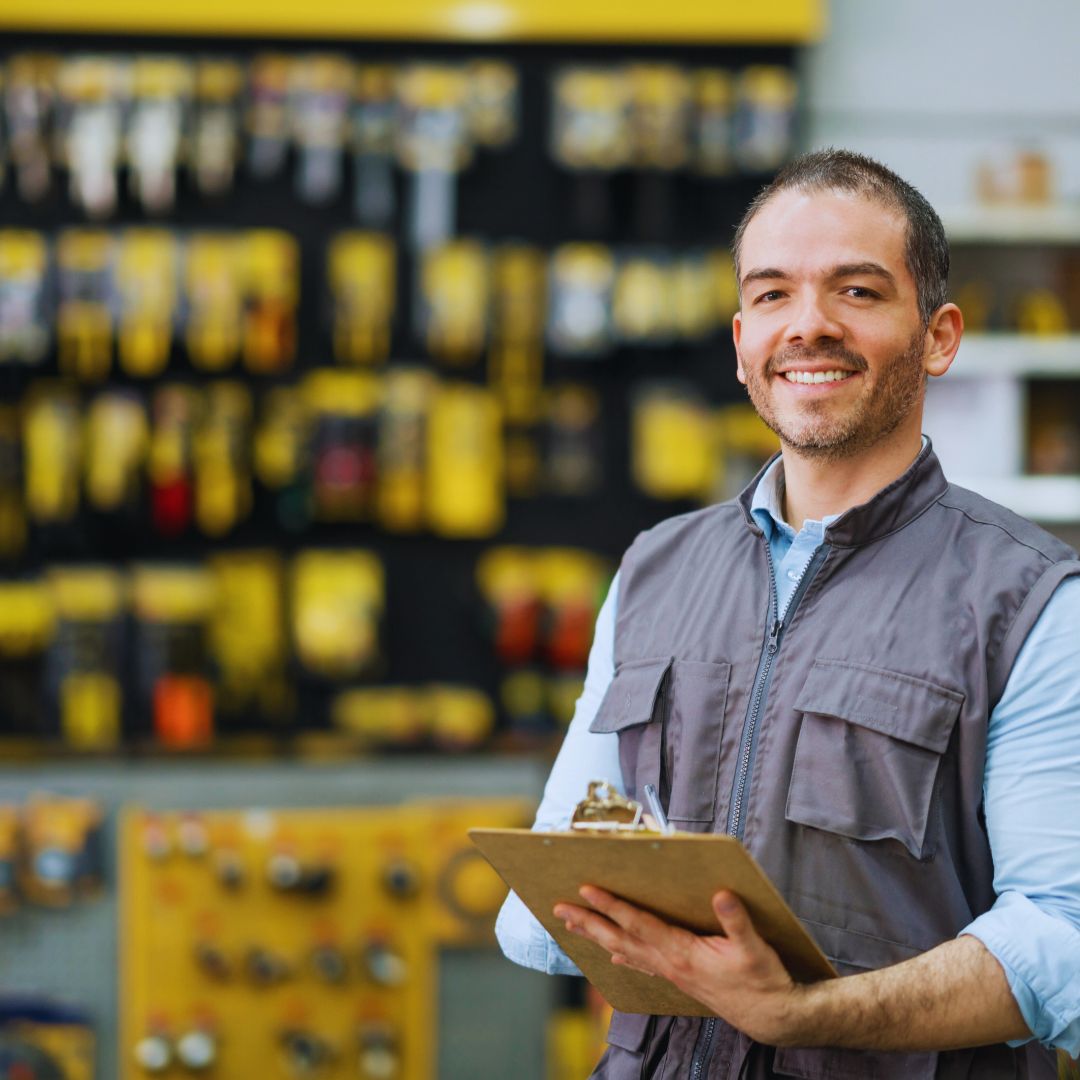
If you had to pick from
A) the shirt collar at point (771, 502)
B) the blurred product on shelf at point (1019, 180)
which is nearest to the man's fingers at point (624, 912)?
the shirt collar at point (771, 502)

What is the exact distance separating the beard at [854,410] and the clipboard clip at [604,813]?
1.24 feet

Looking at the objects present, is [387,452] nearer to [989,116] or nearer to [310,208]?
[310,208]

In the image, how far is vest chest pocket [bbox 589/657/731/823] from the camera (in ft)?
4.87

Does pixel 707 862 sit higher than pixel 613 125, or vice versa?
pixel 613 125

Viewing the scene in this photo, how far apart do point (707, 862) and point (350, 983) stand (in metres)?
2.64

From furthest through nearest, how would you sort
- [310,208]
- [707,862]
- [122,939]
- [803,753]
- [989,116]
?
1. [989,116]
2. [310,208]
3. [122,939]
4. [803,753]
5. [707,862]

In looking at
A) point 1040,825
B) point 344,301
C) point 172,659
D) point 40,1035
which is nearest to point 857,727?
point 1040,825

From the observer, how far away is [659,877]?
4.13ft

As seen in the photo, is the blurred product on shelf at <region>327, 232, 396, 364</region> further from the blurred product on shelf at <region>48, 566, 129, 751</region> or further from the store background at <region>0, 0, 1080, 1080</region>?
the blurred product on shelf at <region>48, 566, 129, 751</region>

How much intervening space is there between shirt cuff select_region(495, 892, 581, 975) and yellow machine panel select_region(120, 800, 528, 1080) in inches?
82.0

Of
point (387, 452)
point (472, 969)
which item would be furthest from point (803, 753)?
point (387, 452)

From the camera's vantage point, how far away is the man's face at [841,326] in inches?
57.2

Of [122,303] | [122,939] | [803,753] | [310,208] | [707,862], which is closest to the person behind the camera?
[707,862]

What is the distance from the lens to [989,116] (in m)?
5.04
